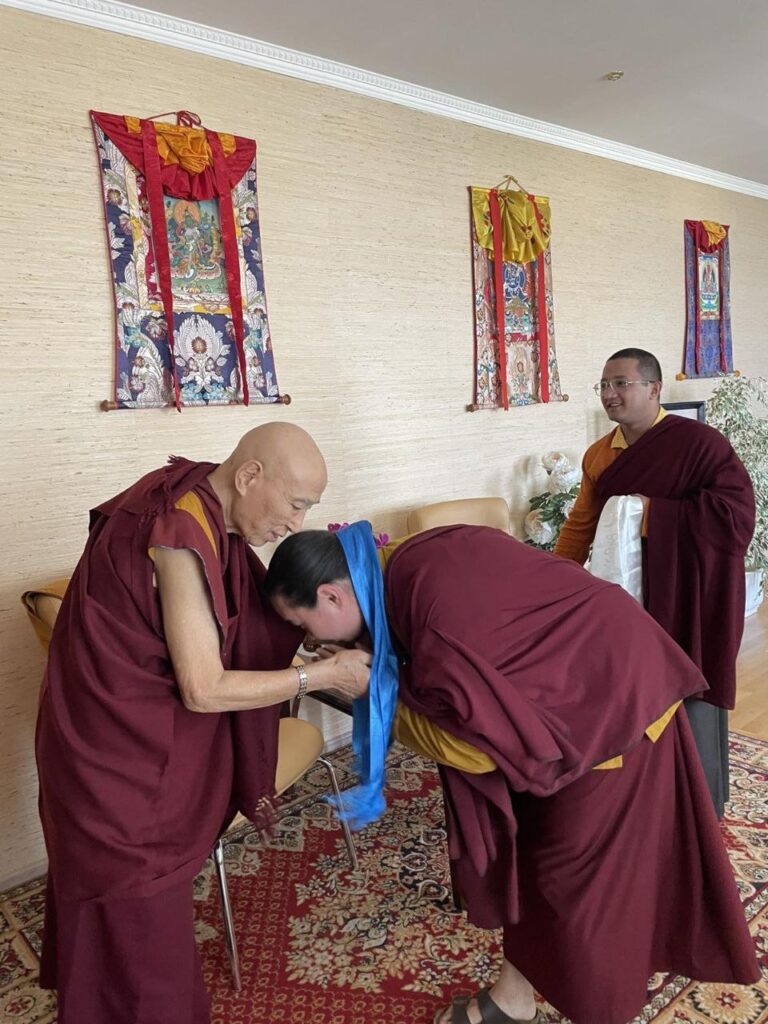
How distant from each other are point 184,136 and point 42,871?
2.52 m

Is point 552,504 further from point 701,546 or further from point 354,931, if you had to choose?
point 354,931

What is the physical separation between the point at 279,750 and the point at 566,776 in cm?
98

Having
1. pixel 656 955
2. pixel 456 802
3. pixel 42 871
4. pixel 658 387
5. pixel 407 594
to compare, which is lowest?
pixel 42 871

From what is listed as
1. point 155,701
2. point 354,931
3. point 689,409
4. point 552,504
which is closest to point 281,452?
point 155,701

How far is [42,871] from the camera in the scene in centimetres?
248

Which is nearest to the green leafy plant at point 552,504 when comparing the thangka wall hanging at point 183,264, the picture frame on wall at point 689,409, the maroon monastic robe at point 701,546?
the picture frame on wall at point 689,409

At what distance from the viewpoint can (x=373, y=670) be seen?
4.67 feet

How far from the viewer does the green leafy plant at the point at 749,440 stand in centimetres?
454

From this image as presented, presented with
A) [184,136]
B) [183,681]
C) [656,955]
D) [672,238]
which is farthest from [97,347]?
[672,238]

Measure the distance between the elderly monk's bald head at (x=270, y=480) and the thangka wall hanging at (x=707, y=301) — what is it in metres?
4.06

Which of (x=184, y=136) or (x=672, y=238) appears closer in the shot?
(x=184, y=136)

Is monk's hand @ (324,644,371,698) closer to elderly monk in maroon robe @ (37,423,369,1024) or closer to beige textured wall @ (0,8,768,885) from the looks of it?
elderly monk in maroon robe @ (37,423,369,1024)

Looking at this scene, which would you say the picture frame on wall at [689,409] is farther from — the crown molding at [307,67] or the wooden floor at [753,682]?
the crown molding at [307,67]

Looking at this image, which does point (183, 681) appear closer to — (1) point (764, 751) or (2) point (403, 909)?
(2) point (403, 909)
